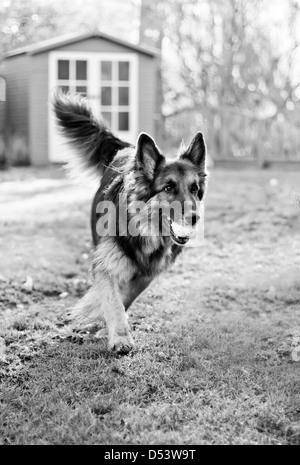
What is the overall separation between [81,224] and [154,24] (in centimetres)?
1367

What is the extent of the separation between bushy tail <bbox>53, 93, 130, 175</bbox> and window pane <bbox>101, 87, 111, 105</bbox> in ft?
36.3

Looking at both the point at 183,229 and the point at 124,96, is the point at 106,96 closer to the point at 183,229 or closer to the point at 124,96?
the point at 124,96

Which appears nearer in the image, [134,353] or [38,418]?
[38,418]

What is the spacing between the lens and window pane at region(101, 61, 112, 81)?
56.3ft

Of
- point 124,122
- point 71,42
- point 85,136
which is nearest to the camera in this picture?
point 85,136

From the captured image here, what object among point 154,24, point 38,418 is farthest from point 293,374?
point 154,24

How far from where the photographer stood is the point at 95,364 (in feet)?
14.7

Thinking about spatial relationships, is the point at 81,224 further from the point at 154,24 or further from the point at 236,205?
the point at 154,24

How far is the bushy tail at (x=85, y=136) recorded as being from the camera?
621 cm

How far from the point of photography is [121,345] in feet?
15.2

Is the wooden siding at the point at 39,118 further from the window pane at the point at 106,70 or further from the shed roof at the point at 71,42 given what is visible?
the window pane at the point at 106,70

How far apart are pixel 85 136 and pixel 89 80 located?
37.2 ft

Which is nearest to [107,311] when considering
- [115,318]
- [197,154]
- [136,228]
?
[115,318]

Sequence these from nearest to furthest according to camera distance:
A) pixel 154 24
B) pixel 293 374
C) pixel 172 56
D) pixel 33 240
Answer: pixel 293 374 → pixel 33 240 → pixel 154 24 → pixel 172 56
